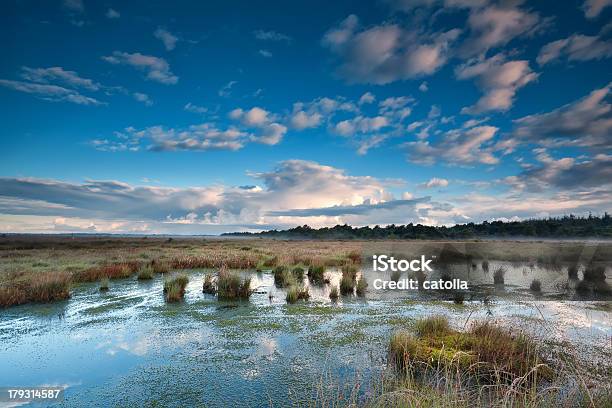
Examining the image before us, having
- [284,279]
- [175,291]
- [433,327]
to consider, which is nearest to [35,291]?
[175,291]

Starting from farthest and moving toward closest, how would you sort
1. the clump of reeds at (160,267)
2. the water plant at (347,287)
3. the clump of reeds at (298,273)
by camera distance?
1. the clump of reeds at (160,267)
2. the clump of reeds at (298,273)
3. the water plant at (347,287)

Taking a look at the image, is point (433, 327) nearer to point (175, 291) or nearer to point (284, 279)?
point (175, 291)

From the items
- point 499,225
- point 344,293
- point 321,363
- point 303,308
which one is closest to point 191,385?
point 321,363

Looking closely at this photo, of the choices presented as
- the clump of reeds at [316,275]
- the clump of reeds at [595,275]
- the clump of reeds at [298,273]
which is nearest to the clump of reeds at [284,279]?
the clump of reeds at [298,273]

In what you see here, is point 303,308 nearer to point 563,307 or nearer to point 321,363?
point 321,363

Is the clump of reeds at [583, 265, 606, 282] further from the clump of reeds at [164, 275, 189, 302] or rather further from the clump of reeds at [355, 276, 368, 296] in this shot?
the clump of reeds at [164, 275, 189, 302]

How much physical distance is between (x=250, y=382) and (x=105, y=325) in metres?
5.96

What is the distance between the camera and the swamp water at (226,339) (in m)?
6.08

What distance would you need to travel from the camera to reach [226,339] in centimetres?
879

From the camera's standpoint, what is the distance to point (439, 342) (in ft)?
26.3

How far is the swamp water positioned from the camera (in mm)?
6078

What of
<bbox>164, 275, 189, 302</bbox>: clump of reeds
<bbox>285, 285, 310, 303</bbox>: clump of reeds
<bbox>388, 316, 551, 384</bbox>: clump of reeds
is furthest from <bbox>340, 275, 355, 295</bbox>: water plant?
<bbox>388, 316, 551, 384</bbox>: clump of reeds

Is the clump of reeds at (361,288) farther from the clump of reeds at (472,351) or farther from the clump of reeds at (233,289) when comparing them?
the clump of reeds at (472,351)

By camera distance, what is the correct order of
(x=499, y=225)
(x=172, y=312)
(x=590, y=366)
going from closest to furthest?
(x=590, y=366) → (x=172, y=312) → (x=499, y=225)
